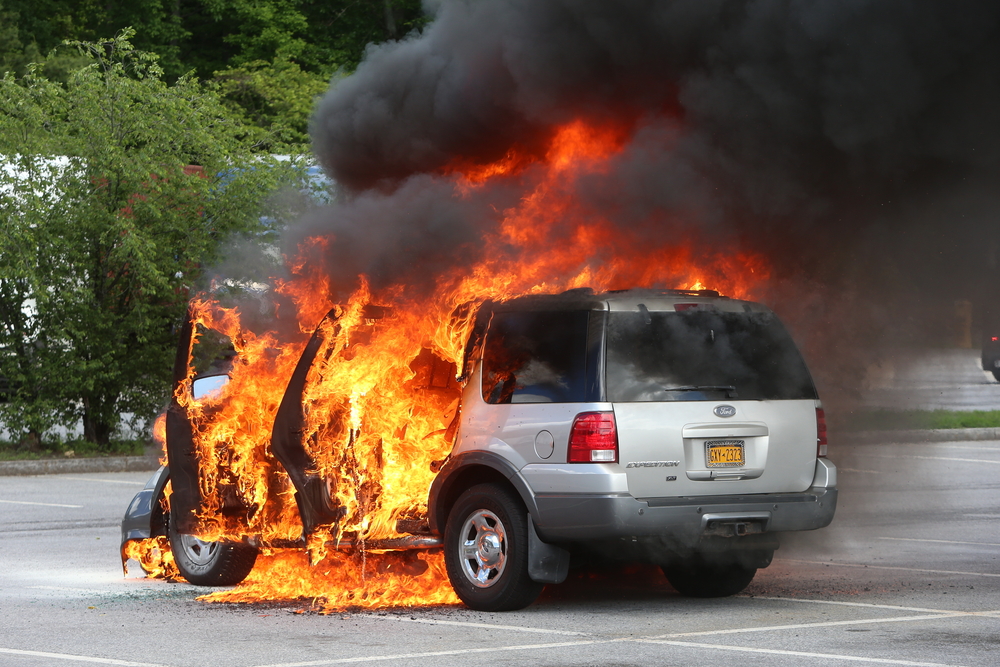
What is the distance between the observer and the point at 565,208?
9.19 metres

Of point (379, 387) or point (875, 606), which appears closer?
point (875, 606)

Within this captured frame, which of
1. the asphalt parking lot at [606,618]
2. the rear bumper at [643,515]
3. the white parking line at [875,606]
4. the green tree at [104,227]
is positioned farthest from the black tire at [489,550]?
the green tree at [104,227]

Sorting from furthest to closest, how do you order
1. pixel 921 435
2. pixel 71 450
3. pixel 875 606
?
pixel 71 450 < pixel 921 435 < pixel 875 606

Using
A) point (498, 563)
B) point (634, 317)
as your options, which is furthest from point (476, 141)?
point (498, 563)

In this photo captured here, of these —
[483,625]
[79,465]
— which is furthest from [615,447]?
[79,465]

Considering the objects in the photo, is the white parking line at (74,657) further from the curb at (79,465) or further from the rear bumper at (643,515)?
the curb at (79,465)

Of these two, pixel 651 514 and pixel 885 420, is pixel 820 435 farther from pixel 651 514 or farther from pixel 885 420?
pixel 885 420

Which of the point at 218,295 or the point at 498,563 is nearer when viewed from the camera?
the point at 498,563

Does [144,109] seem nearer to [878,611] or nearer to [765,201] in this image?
[765,201]

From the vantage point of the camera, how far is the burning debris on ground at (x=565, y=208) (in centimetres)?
880

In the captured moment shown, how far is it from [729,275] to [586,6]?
2040 millimetres

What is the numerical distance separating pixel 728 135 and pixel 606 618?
128 inches

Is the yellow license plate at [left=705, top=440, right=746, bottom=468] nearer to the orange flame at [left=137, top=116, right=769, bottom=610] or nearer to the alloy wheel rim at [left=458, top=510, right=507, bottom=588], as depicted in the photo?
the alloy wheel rim at [left=458, top=510, right=507, bottom=588]

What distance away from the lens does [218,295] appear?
9.75 metres
